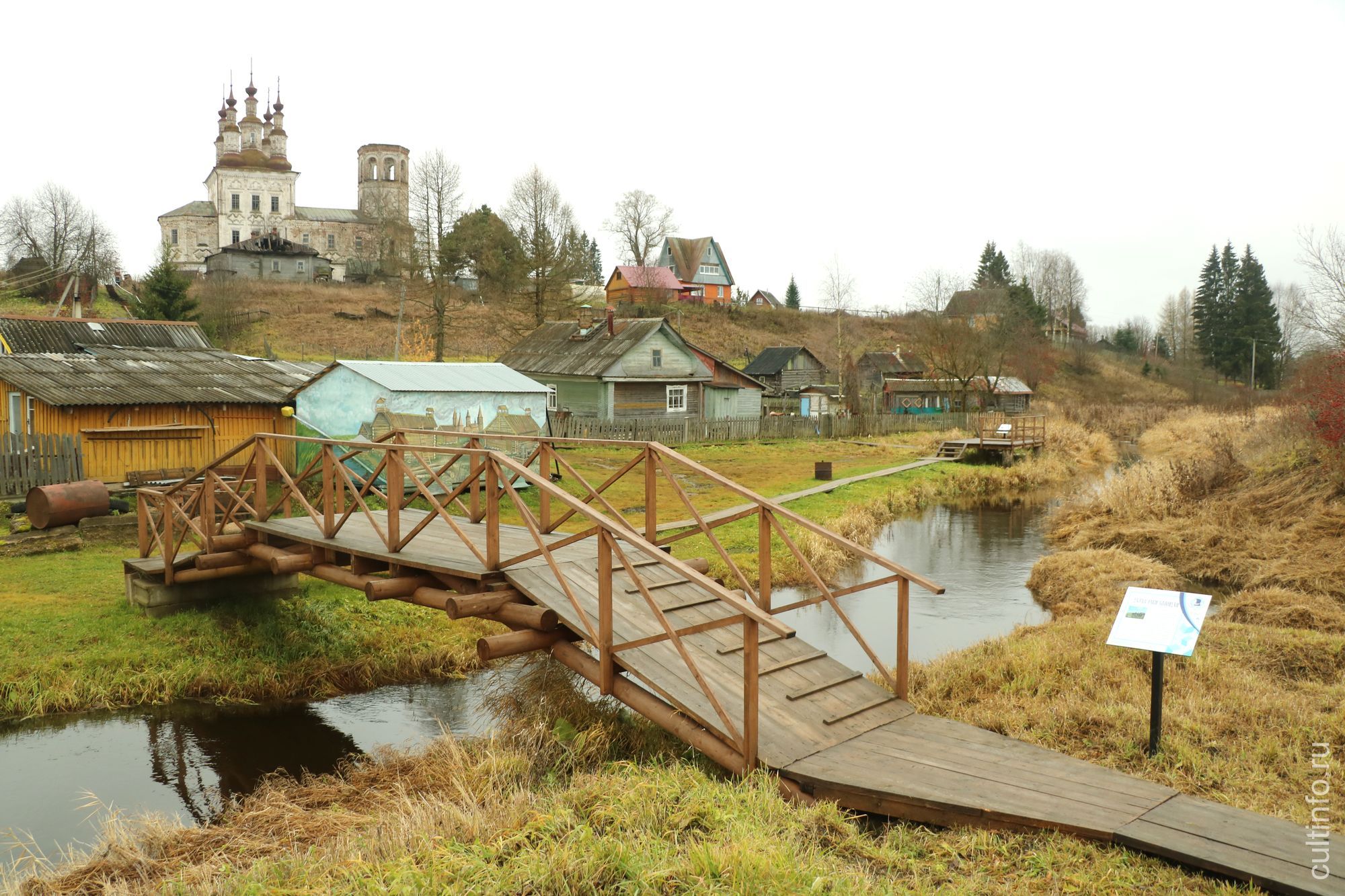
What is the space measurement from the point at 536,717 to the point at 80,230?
7157 cm

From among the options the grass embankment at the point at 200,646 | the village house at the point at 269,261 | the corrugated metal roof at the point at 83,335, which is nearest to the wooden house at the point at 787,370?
the corrugated metal roof at the point at 83,335

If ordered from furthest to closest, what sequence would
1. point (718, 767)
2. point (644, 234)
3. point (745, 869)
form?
point (644, 234)
point (718, 767)
point (745, 869)

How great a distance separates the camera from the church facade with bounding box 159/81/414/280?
255 ft

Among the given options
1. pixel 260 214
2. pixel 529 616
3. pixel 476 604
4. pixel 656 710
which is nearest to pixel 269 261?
pixel 260 214

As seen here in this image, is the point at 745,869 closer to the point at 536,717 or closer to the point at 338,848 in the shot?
the point at 338,848

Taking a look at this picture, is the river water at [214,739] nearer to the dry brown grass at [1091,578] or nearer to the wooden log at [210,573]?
the dry brown grass at [1091,578]

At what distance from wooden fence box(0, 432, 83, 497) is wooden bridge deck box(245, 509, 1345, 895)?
11.6 m

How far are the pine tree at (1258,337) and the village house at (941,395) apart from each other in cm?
2559

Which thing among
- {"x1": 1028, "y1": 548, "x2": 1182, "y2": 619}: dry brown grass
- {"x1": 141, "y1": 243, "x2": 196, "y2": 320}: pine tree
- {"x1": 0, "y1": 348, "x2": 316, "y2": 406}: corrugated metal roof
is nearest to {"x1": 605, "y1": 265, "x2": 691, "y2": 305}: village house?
{"x1": 141, "y1": 243, "x2": 196, "y2": 320}: pine tree

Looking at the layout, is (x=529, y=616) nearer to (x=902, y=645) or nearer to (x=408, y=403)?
(x=902, y=645)

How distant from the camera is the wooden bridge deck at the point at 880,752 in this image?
533cm

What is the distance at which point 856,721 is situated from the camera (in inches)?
284

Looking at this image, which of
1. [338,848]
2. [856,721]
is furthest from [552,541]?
[338,848]

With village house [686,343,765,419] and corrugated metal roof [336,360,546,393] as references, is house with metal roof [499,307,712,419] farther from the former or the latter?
corrugated metal roof [336,360,546,393]
